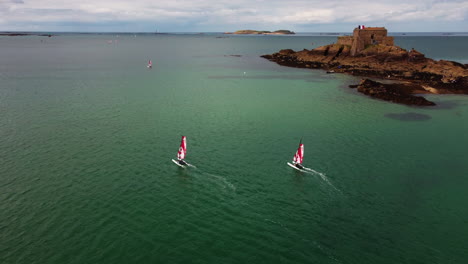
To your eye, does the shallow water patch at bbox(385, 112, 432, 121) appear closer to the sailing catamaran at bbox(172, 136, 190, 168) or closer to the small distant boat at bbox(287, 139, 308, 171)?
the small distant boat at bbox(287, 139, 308, 171)

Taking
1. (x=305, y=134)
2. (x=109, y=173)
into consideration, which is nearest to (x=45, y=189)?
(x=109, y=173)

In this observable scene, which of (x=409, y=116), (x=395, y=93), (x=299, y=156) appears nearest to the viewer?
(x=299, y=156)

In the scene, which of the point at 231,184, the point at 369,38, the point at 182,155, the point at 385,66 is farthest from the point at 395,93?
the point at 369,38

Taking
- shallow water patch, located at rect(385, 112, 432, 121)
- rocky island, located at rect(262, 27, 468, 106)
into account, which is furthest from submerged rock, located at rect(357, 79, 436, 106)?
shallow water patch, located at rect(385, 112, 432, 121)

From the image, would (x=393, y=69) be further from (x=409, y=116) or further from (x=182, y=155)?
(x=182, y=155)

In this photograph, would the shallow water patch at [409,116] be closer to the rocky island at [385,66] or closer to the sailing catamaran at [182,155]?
the rocky island at [385,66]

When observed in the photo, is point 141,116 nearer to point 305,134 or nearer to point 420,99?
point 305,134
